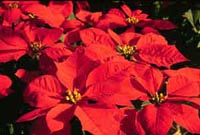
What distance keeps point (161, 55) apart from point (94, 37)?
0.54 feet

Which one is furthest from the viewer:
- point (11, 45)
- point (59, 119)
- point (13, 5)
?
point (13, 5)

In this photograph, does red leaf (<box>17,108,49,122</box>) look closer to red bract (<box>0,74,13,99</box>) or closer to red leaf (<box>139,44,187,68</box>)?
red bract (<box>0,74,13,99</box>)

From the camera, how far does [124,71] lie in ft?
2.68

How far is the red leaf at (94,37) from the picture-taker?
3.20ft

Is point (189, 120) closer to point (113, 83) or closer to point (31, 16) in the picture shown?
point (113, 83)

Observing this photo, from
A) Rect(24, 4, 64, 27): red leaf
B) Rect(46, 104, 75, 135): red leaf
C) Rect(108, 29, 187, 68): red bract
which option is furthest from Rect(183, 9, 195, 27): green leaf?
Rect(46, 104, 75, 135): red leaf

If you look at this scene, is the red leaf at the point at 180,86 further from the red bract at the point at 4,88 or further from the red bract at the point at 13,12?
the red bract at the point at 13,12

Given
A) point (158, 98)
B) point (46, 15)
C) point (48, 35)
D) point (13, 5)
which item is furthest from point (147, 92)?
point (13, 5)

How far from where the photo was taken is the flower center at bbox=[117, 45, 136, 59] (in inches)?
38.6

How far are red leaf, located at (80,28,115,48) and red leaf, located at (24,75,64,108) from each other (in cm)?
17

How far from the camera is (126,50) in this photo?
99cm

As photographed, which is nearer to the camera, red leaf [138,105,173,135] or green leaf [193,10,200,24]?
red leaf [138,105,173,135]

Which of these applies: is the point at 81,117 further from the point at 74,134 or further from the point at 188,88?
the point at 188,88

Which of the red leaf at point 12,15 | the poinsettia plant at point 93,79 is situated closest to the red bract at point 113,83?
the poinsettia plant at point 93,79
